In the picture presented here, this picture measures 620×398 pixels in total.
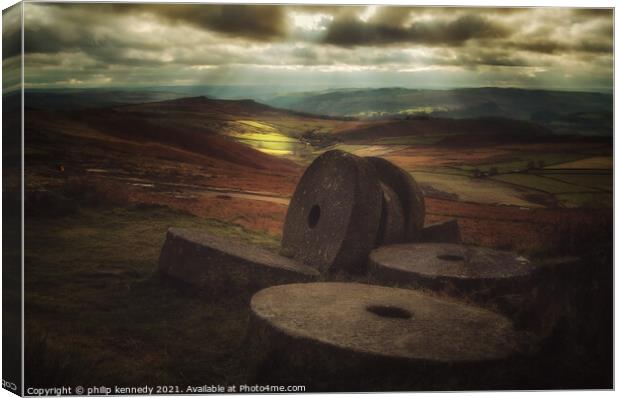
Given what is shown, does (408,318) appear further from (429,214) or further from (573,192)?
(573,192)

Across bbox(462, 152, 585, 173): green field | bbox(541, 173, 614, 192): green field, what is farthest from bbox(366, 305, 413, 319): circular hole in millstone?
bbox(541, 173, 614, 192): green field

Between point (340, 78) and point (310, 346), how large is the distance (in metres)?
2.57

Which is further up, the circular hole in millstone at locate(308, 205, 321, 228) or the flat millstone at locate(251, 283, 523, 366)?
the circular hole in millstone at locate(308, 205, 321, 228)

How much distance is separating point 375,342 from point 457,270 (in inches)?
62.2

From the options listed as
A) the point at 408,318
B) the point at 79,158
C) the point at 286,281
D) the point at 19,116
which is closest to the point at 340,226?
the point at 286,281

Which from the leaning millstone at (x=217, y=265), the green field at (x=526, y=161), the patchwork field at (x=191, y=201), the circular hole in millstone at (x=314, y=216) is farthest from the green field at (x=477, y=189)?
the leaning millstone at (x=217, y=265)

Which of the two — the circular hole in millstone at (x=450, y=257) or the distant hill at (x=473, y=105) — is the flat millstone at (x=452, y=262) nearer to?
the circular hole in millstone at (x=450, y=257)

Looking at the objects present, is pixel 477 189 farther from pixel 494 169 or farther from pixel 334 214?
pixel 334 214

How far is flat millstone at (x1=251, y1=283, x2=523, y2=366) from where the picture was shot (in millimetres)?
5996

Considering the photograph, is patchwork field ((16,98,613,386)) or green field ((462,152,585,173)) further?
green field ((462,152,585,173))

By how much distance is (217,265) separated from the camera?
697 cm

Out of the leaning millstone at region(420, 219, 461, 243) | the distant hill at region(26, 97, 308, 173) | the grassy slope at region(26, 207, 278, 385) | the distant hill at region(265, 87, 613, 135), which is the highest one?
the distant hill at region(265, 87, 613, 135)

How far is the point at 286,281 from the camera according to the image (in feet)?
23.1

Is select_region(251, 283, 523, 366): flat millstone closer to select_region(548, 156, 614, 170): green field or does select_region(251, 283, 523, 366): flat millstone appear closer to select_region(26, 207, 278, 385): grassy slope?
select_region(26, 207, 278, 385): grassy slope
